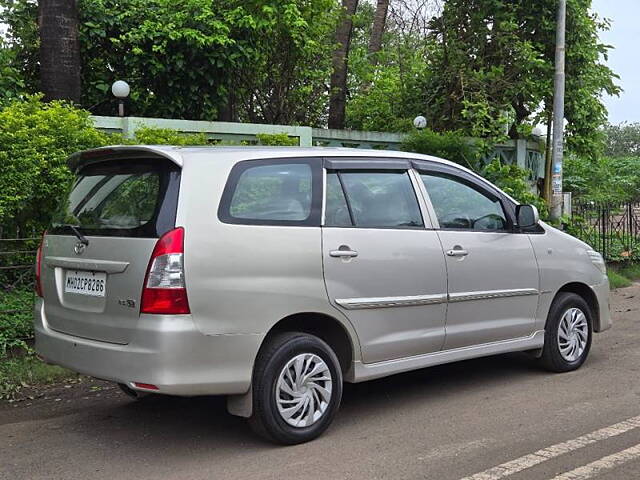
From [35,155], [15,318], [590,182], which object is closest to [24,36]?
[35,155]

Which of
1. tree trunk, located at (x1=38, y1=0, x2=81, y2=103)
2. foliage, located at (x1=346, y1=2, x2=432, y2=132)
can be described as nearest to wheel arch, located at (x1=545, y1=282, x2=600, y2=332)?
tree trunk, located at (x1=38, y1=0, x2=81, y2=103)

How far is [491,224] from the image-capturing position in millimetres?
5949

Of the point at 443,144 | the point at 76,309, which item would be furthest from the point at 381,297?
the point at 443,144

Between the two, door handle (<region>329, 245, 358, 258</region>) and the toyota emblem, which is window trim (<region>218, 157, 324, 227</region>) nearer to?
door handle (<region>329, 245, 358, 258</region>)

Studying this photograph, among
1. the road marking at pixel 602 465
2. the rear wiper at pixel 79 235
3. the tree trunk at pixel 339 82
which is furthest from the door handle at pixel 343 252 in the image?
the tree trunk at pixel 339 82

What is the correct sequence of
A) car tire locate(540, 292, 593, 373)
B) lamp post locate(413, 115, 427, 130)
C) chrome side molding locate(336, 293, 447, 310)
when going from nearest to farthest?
chrome side molding locate(336, 293, 447, 310)
car tire locate(540, 292, 593, 373)
lamp post locate(413, 115, 427, 130)

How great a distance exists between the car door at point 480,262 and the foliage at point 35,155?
3595 mm

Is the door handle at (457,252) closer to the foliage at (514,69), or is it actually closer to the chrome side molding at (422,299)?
the chrome side molding at (422,299)

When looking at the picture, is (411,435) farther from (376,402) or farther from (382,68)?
(382,68)

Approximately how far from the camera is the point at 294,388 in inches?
181

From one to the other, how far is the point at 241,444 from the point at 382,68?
16.6m

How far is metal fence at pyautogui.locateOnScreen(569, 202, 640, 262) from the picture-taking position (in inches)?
536

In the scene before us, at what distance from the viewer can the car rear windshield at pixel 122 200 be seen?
4.34 meters

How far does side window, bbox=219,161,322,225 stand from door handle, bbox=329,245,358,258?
25cm
